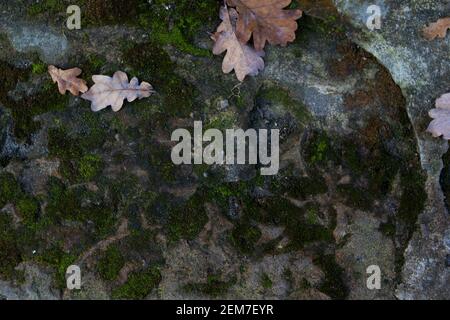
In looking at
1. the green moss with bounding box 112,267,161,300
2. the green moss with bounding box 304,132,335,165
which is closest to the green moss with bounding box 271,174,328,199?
the green moss with bounding box 304,132,335,165

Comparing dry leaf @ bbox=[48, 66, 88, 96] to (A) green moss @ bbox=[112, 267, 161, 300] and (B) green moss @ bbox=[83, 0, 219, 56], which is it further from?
(A) green moss @ bbox=[112, 267, 161, 300]

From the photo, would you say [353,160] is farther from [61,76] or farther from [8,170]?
[8,170]

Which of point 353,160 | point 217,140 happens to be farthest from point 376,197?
point 217,140

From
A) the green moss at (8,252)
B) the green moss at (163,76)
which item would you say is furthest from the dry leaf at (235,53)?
the green moss at (8,252)

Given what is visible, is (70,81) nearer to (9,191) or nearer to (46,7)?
(46,7)

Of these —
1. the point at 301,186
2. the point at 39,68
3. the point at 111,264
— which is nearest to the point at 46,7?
the point at 39,68

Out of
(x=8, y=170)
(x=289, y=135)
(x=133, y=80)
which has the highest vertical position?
(x=133, y=80)
